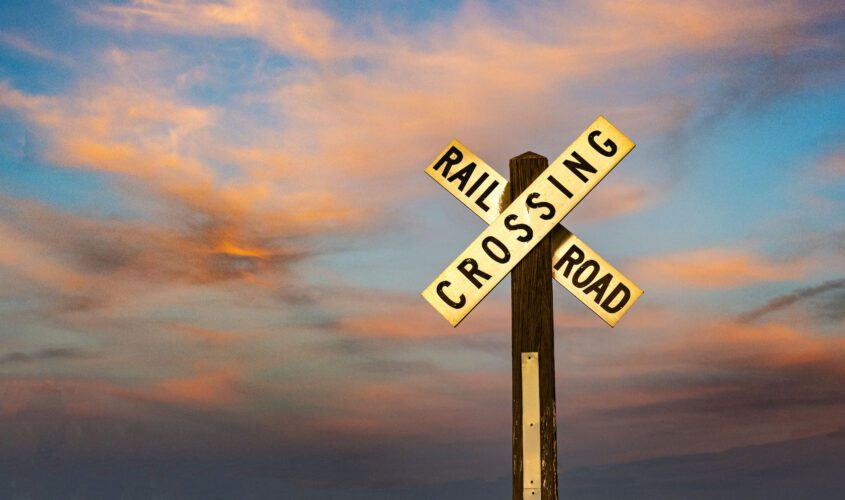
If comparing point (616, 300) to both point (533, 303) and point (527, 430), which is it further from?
point (527, 430)

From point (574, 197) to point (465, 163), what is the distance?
0.87 meters

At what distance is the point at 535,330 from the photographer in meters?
6.65

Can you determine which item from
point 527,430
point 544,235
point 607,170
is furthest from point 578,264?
point 527,430

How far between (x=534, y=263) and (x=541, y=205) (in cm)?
44

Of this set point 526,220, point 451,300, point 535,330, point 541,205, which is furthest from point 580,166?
point 451,300

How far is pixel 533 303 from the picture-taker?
6.70m

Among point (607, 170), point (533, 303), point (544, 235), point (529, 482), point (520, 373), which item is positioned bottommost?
point (529, 482)

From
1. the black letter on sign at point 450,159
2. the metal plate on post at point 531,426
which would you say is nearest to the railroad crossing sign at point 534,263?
the metal plate on post at point 531,426

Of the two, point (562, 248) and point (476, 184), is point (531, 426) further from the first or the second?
point (476, 184)

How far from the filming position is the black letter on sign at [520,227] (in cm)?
679

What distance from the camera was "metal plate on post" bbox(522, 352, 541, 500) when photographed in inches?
251

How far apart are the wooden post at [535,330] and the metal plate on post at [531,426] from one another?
24 mm

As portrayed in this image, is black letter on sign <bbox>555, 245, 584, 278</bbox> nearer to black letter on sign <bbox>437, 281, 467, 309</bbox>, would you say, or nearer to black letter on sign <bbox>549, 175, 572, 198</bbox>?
black letter on sign <bbox>549, 175, 572, 198</bbox>

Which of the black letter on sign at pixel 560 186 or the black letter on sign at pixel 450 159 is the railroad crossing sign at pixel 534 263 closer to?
the black letter on sign at pixel 560 186
